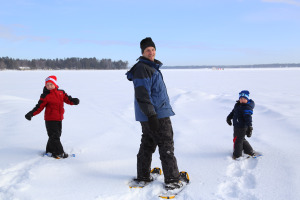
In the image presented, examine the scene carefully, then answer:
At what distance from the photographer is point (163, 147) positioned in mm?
3045

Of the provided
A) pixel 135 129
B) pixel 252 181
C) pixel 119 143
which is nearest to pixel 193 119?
pixel 135 129

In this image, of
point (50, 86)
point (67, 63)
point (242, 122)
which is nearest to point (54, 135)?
point (50, 86)

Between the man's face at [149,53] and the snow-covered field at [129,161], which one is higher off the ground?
the man's face at [149,53]

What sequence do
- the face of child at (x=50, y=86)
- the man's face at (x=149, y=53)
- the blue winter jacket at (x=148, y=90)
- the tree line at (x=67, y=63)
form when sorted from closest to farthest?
the blue winter jacket at (x=148, y=90)
the man's face at (x=149, y=53)
the face of child at (x=50, y=86)
the tree line at (x=67, y=63)

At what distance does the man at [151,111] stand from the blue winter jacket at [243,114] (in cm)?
164

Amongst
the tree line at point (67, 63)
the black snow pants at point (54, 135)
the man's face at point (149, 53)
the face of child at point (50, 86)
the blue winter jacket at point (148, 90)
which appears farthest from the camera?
the tree line at point (67, 63)

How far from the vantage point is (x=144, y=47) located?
3.00 m

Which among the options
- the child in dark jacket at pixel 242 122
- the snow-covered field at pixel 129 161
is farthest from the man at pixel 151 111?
the child in dark jacket at pixel 242 122

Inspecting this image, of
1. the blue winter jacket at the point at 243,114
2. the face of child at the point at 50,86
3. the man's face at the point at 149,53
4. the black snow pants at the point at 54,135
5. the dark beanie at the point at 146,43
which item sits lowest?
the black snow pants at the point at 54,135

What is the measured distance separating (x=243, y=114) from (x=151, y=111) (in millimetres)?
2030

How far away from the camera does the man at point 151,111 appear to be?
2.76 meters

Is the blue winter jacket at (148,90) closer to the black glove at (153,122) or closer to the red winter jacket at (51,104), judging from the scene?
the black glove at (153,122)

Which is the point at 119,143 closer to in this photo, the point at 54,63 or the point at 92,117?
the point at 92,117

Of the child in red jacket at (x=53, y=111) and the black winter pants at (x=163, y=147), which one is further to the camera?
the child in red jacket at (x=53, y=111)
